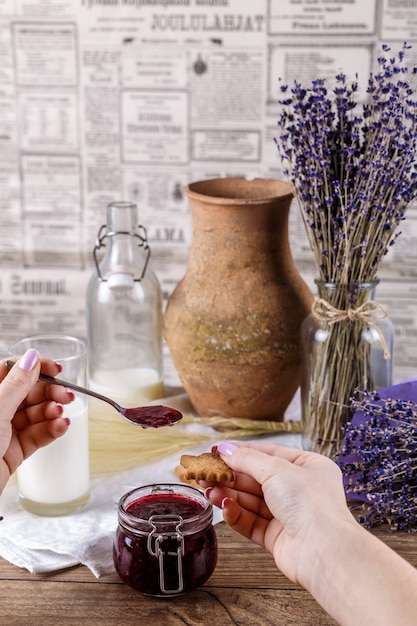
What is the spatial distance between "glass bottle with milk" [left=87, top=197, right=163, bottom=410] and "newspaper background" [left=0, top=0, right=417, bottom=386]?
615mm

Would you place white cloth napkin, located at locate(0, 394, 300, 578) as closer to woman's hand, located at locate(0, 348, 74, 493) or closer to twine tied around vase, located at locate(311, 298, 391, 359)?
woman's hand, located at locate(0, 348, 74, 493)

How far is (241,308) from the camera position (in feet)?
4.15

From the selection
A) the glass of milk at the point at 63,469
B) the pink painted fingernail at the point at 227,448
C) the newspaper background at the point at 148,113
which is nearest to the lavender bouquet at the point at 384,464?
the pink painted fingernail at the point at 227,448

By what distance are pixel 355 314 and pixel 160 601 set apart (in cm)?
48

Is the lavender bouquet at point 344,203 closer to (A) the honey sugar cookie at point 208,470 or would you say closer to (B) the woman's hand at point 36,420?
(A) the honey sugar cookie at point 208,470

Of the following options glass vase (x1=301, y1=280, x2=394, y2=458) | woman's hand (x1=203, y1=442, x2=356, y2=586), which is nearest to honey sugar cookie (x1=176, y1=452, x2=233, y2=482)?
woman's hand (x1=203, y1=442, x2=356, y2=586)

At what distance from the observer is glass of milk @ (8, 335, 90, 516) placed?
1060 mm

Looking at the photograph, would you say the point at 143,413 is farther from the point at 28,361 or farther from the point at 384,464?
the point at 384,464

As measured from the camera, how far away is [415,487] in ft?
3.40

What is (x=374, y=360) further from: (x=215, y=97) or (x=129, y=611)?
(x=215, y=97)

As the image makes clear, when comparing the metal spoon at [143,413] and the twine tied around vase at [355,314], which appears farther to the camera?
the twine tied around vase at [355,314]

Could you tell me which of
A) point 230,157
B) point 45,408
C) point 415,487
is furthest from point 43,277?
point 415,487

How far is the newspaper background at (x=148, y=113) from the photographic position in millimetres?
1840

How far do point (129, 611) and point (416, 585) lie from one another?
320 mm
